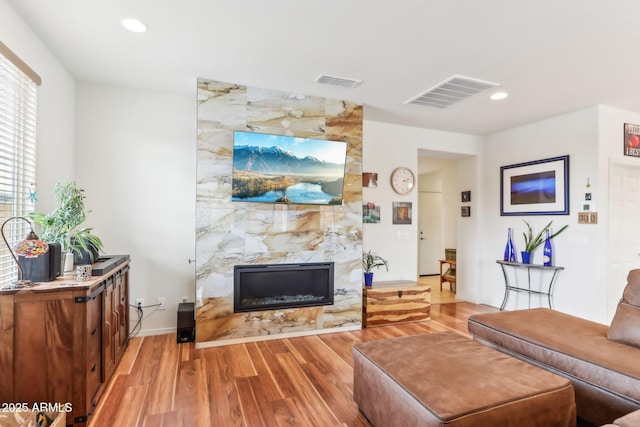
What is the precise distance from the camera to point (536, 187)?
443cm

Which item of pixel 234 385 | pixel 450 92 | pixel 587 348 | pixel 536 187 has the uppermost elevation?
pixel 450 92

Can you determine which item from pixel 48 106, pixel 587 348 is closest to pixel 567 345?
pixel 587 348

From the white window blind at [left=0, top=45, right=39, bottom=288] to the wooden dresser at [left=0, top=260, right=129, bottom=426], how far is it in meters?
0.46

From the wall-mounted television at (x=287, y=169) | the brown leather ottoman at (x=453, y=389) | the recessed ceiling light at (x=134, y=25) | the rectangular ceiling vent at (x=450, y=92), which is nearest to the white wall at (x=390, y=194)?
the rectangular ceiling vent at (x=450, y=92)

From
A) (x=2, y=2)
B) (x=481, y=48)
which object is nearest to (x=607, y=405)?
(x=481, y=48)

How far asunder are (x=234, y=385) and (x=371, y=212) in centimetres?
282

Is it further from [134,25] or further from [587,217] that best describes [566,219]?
[134,25]

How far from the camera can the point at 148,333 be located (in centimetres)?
347

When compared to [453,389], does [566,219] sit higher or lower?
higher

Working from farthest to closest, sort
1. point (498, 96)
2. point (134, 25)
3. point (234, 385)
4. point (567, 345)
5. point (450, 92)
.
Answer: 1. point (498, 96)
2. point (450, 92)
3. point (234, 385)
4. point (134, 25)
5. point (567, 345)

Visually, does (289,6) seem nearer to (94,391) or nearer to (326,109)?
(326,109)

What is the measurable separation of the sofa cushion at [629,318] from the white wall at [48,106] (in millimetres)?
4247

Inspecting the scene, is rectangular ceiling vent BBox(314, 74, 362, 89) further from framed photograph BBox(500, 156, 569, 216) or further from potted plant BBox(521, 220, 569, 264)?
potted plant BBox(521, 220, 569, 264)

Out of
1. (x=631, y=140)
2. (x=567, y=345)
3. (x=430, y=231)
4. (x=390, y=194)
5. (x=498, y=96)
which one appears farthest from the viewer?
(x=430, y=231)
